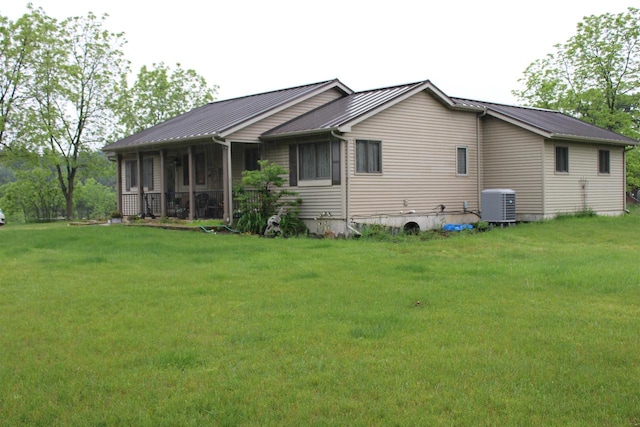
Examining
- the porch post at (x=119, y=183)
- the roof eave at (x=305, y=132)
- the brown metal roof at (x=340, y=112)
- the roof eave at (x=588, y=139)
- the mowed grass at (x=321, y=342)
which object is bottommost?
the mowed grass at (x=321, y=342)

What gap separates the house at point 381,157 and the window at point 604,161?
0.04 m

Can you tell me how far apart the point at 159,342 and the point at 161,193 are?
1587 cm

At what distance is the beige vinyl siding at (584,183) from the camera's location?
66.7 ft

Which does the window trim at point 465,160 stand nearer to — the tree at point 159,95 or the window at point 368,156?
the window at point 368,156

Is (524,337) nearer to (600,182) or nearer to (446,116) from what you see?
(446,116)

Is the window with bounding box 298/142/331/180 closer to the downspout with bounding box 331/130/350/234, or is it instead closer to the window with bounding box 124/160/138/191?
the downspout with bounding box 331/130/350/234

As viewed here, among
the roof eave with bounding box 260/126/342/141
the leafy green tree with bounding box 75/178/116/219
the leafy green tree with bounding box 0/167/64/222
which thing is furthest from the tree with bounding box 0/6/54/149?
the leafy green tree with bounding box 75/178/116/219

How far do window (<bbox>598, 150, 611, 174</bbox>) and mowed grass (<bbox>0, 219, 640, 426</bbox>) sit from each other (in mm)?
13036

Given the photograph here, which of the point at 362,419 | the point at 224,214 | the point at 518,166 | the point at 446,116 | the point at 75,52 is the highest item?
the point at 75,52

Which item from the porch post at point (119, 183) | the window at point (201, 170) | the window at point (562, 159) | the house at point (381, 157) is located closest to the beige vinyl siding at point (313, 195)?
the house at point (381, 157)

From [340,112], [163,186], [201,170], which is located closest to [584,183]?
[340,112]

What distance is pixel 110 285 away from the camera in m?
9.02

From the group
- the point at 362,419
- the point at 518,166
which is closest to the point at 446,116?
the point at 518,166

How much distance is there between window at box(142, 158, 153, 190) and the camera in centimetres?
2378
